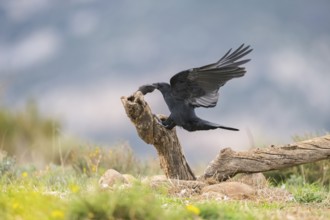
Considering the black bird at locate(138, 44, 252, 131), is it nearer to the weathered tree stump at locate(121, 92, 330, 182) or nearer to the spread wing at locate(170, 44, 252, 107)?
the spread wing at locate(170, 44, 252, 107)

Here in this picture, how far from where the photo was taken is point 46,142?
13.9 metres

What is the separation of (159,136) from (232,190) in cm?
121

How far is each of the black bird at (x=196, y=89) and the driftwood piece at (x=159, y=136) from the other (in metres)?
0.30

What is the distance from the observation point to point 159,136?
7.29 meters

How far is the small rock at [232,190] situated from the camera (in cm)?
650

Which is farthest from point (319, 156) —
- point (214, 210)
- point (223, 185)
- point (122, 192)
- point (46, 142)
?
point (46, 142)

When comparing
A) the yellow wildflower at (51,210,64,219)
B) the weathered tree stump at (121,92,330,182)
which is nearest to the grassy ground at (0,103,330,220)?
the yellow wildflower at (51,210,64,219)

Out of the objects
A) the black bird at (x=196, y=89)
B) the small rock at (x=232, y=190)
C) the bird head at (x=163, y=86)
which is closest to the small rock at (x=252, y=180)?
the small rock at (x=232, y=190)

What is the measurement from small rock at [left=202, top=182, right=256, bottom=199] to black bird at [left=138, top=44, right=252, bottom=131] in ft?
2.15

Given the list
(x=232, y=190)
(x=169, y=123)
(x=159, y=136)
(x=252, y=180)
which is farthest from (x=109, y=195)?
(x=252, y=180)

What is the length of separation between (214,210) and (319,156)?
11.5ft

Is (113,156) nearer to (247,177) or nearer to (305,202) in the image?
(247,177)

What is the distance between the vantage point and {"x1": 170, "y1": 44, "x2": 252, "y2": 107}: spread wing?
6.61m

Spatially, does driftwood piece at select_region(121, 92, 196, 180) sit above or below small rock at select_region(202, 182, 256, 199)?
above
